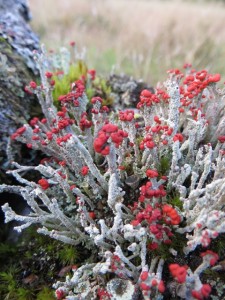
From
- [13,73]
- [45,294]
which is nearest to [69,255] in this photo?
[45,294]

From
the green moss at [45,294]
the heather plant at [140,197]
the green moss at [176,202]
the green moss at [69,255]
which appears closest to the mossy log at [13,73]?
the heather plant at [140,197]

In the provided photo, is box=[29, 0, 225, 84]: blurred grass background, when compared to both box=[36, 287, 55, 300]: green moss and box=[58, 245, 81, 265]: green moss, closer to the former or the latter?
box=[58, 245, 81, 265]: green moss

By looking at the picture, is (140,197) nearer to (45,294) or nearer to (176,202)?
(176,202)

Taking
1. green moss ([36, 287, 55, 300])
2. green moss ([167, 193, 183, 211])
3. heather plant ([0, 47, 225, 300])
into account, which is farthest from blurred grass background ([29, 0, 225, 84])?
green moss ([36, 287, 55, 300])

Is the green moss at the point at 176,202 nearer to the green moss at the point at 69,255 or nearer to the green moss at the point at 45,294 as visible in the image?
the green moss at the point at 69,255

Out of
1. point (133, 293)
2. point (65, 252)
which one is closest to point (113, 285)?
point (133, 293)
